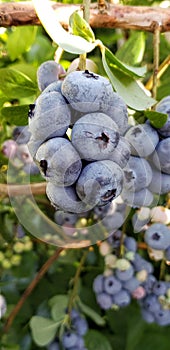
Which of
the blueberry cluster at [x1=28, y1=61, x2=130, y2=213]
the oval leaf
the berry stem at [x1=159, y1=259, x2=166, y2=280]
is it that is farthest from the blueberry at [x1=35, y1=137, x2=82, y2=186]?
the berry stem at [x1=159, y1=259, x2=166, y2=280]

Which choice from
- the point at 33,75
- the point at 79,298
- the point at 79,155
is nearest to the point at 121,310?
the point at 79,298

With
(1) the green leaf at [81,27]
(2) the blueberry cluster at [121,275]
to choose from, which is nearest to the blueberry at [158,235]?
(2) the blueberry cluster at [121,275]

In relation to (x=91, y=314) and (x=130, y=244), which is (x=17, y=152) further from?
(x=91, y=314)

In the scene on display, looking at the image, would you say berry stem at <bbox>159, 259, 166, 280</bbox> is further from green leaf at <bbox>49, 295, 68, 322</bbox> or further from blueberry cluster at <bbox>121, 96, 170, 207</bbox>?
blueberry cluster at <bbox>121, 96, 170, 207</bbox>

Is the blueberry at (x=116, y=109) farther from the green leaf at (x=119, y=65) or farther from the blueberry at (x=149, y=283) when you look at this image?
the blueberry at (x=149, y=283)

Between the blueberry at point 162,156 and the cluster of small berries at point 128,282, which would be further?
the cluster of small berries at point 128,282

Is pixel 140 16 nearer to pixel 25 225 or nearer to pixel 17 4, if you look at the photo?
pixel 17 4
